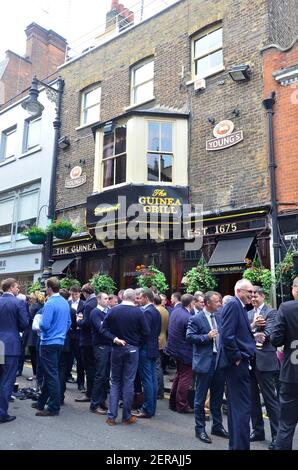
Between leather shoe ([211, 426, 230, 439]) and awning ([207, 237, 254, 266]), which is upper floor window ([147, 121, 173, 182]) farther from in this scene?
leather shoe ([211, 426, 230, 439])

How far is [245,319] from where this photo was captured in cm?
477

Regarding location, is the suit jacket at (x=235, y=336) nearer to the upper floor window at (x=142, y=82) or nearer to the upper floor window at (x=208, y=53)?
the upper floor window at (x=208, y=53)

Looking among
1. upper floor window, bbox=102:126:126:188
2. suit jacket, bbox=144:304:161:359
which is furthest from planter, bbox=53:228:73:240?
suit jacket, bbox=144:304:161:359

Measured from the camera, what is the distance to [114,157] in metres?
13.1

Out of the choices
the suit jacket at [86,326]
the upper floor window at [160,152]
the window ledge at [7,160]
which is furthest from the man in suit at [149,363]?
the window ledge at [7,160]

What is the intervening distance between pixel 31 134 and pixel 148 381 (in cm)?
1443

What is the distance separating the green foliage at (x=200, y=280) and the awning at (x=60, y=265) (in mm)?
5362

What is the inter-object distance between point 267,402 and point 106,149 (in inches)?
391

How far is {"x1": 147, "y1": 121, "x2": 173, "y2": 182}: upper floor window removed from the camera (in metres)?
12.3

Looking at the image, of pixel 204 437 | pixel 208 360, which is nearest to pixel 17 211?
pixel 208 360

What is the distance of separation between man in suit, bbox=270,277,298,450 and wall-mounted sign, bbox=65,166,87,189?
36.6 feet

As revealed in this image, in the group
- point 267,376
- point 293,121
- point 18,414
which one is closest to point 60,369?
point 18,414

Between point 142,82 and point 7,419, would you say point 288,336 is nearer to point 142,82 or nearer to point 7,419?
point 7,419

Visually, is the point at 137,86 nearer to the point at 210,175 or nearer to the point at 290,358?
the point at 210,175
